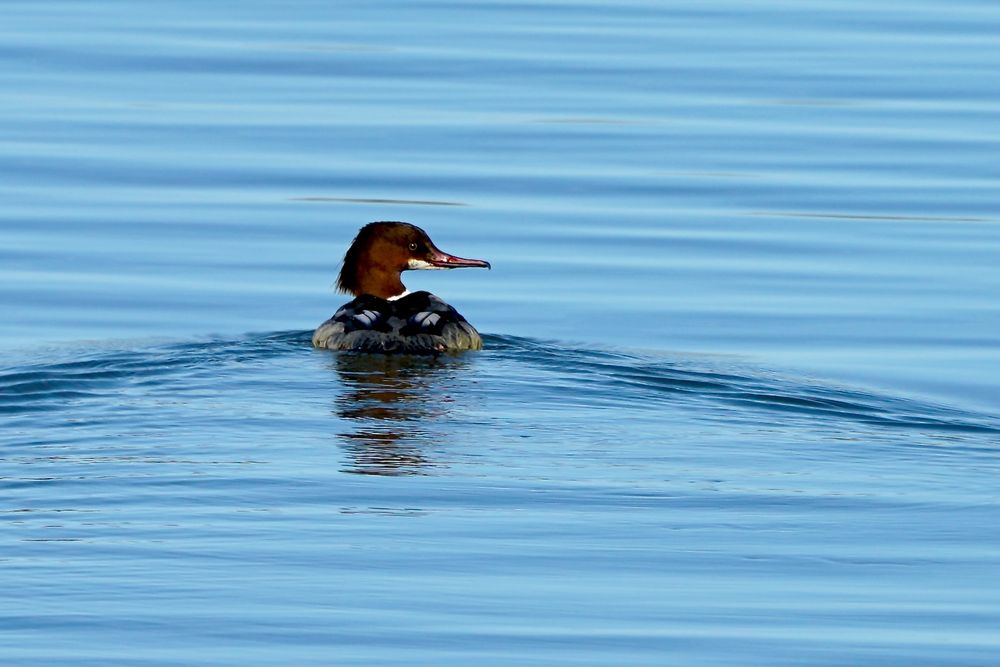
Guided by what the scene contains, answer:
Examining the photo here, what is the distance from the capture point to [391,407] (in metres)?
9.92

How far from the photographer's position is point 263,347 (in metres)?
11.4

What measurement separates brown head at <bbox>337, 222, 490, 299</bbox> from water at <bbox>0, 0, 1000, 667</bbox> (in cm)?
55

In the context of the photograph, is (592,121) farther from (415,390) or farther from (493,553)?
(493,553)

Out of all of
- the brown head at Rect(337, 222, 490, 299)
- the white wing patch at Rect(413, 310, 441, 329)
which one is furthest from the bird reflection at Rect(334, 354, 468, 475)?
the brown head at Rect(337, 222, 490, 299)

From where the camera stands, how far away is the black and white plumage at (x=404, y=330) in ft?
36.4

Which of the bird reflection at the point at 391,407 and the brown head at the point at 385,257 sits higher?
the brown head at the point at 385,257

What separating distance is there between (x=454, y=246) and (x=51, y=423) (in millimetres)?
5784

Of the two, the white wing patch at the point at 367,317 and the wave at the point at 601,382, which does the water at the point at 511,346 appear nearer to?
the wave at the point at 601,382

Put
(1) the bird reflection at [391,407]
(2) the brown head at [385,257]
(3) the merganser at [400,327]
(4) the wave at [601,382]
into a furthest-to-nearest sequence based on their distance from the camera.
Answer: (2) the brown head at [385,257], (3) the merganser at [400,327], (4) the wave at [601,382], (1) the bird reflection at [391,407]

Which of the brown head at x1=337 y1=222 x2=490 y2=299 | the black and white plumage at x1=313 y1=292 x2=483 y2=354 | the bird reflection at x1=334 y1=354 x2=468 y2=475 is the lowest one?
the bird reflection at x1=334 y1=354 x2=468 y2=475

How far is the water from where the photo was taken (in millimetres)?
6832

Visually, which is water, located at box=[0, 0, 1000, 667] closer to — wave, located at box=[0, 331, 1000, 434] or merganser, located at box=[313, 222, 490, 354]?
wave, located at box=[0, 331, 1000, 434]

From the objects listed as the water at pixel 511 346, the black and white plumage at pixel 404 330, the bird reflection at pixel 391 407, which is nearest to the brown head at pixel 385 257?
the water at pixel 511 346

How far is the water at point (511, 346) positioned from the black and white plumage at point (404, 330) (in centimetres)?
15
